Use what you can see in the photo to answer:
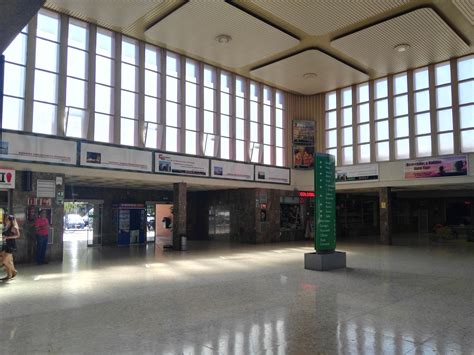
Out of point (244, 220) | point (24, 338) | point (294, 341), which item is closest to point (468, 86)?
point (244, 220)

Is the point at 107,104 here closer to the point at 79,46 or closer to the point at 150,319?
the point at 79,46

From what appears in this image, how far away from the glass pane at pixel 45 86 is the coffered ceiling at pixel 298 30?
2295mm

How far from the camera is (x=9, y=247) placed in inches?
356

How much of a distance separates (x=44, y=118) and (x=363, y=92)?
14487mm

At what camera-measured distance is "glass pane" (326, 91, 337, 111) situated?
21.0 meters

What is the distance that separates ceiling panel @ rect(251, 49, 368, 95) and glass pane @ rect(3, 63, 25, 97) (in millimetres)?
9755

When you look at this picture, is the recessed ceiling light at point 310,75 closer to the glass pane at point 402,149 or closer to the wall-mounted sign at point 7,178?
the glass pane at point 402,149

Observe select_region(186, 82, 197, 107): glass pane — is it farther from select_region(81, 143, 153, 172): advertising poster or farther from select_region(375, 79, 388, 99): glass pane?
select_region(375, 79, 388, 99): glass pane

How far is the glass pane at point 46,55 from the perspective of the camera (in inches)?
510

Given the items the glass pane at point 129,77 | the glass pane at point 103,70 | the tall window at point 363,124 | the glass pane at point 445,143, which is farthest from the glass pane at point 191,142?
the glass pane at point 445,143

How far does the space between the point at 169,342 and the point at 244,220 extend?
48.2 ft

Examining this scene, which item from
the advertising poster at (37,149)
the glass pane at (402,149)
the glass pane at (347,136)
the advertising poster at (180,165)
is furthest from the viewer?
the glass pane at (347,136)

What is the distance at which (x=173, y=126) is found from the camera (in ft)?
53.6

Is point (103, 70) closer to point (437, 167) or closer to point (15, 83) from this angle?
point (15, 83)
